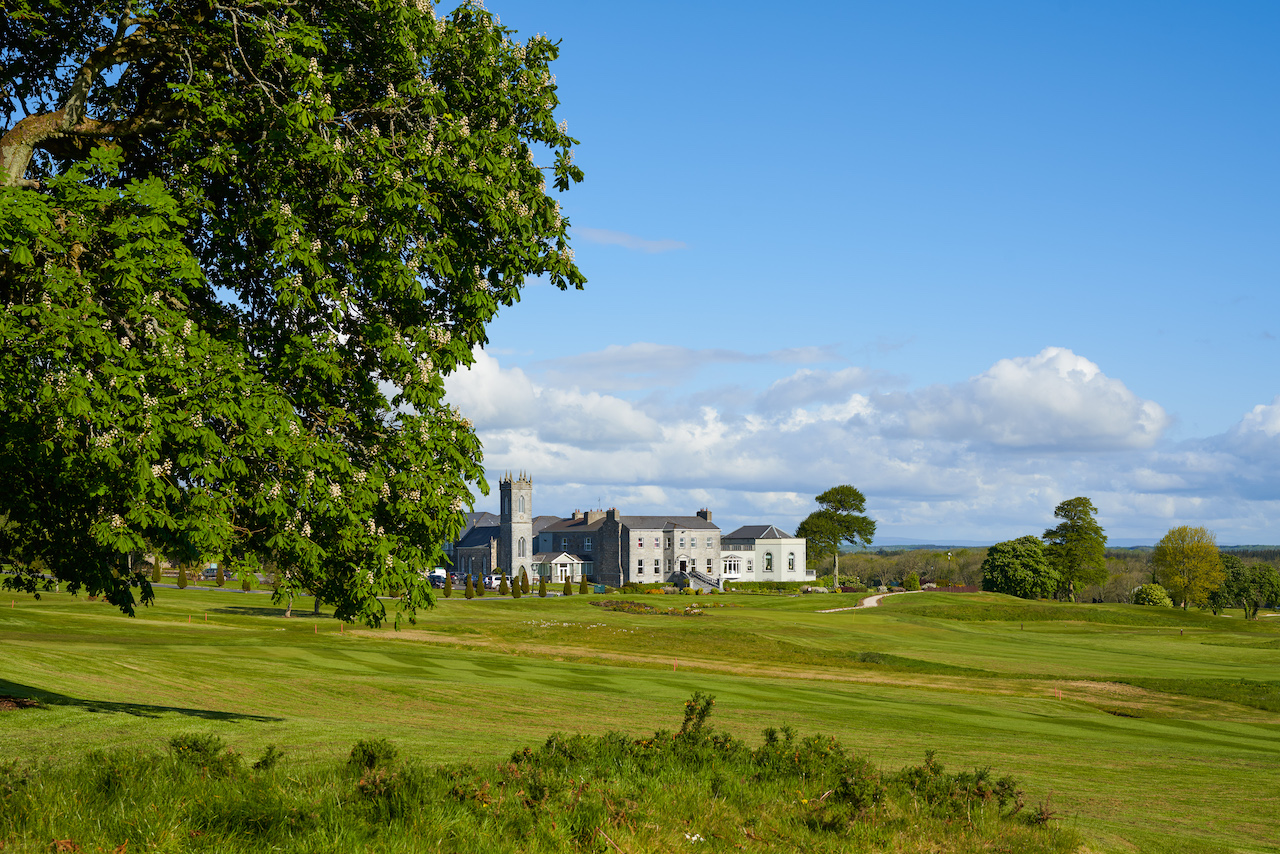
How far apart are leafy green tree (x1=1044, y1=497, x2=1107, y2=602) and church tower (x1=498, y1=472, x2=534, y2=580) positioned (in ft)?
225

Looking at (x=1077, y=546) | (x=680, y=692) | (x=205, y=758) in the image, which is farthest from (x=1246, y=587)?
(x=205, y=758)

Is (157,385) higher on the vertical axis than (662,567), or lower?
higher

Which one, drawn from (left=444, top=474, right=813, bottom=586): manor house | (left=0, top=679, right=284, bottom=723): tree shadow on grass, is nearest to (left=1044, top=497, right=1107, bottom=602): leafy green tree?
(left=444, top=474, right=813, bottom=586): manor house

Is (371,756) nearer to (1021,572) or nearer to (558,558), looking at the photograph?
(1021,572)

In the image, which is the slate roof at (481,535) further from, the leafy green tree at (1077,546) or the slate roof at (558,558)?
the leafy green tree at (1077,546)

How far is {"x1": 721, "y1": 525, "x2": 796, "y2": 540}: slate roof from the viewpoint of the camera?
134625mm

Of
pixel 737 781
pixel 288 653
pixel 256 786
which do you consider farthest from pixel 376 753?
pixel 288 653

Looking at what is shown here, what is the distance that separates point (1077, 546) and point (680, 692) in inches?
4028

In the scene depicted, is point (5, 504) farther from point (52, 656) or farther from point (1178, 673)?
point (1178, 673)

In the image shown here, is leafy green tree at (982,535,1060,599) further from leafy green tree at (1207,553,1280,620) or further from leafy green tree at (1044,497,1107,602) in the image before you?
leafy green tree at (1207,553,1280,620)

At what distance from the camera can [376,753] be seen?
9.89 metres

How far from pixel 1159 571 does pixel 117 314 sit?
136 metres

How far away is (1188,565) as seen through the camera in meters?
121

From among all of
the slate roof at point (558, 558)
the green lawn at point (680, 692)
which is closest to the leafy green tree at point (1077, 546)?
the green lawn at point (680, 692)
